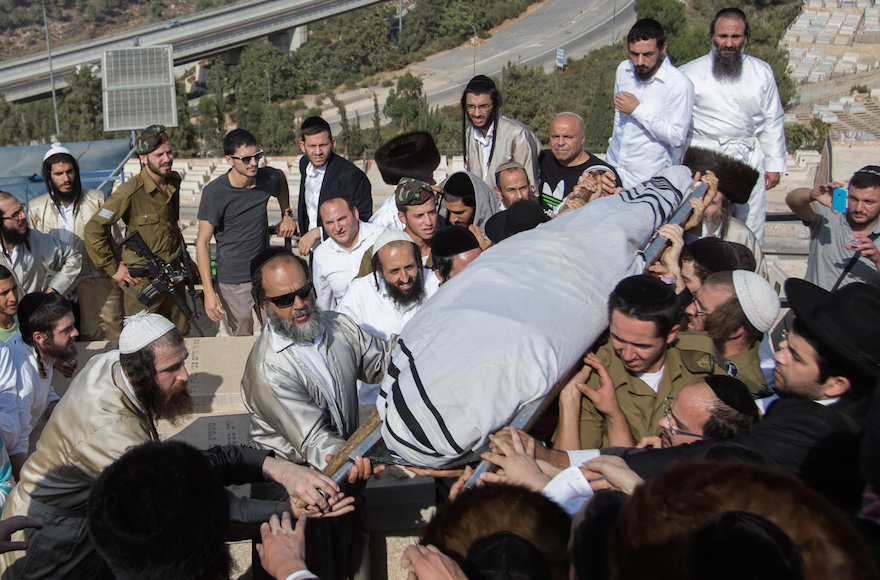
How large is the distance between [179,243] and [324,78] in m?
50.9

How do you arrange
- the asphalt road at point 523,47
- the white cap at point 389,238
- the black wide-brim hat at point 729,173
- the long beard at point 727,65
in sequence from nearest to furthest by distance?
the white cap at point 389,238
the black wide-brim hat at point 729,173
the long beard at point 727,65
the asphalt road at point 523,47

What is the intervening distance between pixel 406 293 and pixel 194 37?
57140mm

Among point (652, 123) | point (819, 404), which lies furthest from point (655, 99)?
point (819, 404)

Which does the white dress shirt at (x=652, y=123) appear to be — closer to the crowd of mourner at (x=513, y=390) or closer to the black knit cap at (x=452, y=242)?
the crowd of mourner at (x=513, y=390)

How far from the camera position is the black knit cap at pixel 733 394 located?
2.55 metres

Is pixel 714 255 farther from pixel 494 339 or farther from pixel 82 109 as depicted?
pixel 82 109

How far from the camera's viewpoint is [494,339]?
2387 mm

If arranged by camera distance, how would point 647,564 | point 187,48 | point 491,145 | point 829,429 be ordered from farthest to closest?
point 187,48 < point 491,145 < point 829,429 < point 647,564

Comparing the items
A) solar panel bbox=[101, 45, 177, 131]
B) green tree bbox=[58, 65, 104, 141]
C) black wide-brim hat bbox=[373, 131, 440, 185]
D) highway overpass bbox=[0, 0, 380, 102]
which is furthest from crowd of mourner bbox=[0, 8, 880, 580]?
highway overpass bbox=[0, 0, 380, 102]

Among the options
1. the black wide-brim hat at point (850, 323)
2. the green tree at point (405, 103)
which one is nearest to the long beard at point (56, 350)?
the black wide-brim hat at point (850, 323)

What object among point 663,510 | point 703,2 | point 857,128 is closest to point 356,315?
point 663,510

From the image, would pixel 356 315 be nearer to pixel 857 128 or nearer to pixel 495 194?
pixel 495 194

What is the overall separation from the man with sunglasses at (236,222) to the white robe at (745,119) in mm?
3366

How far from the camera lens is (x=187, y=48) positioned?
174ft
